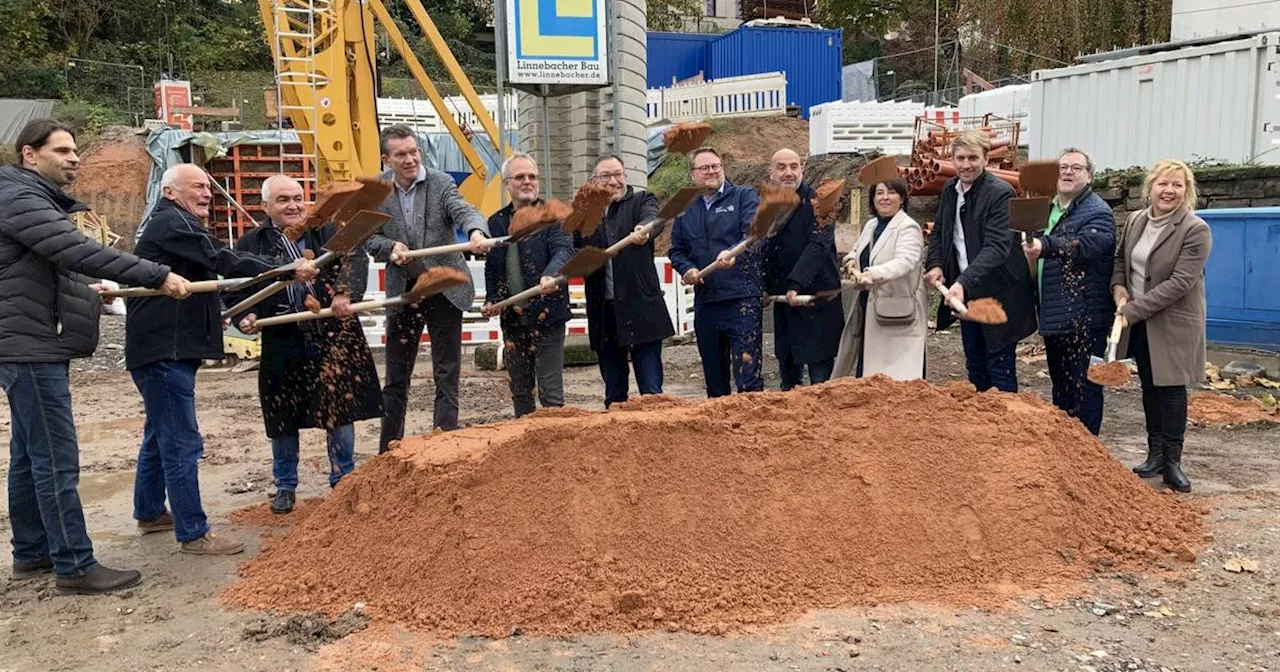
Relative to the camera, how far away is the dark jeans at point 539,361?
5359 millimetres

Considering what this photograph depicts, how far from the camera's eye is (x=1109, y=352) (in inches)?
207

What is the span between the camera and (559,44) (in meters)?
9.38

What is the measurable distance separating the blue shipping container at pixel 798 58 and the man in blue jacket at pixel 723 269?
1942 cm

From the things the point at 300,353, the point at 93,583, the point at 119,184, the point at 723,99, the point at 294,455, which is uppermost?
the point at 723,99

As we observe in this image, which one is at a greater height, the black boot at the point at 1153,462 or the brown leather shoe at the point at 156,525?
the black boot at the point at 1153,462

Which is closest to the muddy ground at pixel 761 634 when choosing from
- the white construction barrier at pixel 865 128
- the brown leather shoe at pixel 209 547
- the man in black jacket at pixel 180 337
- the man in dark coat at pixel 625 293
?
the brown leather shoe at pixel 209 547

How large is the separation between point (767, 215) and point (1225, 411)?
447 centimetres

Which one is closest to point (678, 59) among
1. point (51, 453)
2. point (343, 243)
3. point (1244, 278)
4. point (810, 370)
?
point (1244, 278)

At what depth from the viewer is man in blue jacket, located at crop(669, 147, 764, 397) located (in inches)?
218

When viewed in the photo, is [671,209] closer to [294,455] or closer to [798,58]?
[294,455]

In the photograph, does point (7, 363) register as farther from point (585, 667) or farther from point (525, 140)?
point (525, 140)

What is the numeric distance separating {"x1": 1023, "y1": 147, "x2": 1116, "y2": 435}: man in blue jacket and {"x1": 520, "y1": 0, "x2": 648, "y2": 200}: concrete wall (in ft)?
17.2

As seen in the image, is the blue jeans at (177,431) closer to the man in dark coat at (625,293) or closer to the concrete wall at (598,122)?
the man in dark coat at (625,293)

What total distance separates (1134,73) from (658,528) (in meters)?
Result: 10.7
